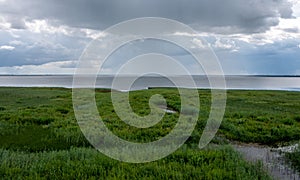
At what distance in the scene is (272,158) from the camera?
1395 centimetres

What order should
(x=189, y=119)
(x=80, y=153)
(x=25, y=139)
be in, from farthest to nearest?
1. (x=189, y=119)
2. (x=25, y=139)
3. (x=80, y=153)

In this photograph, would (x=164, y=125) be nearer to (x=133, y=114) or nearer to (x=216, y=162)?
(x=133, y=114)

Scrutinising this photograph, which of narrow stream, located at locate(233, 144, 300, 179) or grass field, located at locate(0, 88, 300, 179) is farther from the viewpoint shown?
narrow stream, located at locate(233, 144, 300, 179)

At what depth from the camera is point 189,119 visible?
22.3 meters

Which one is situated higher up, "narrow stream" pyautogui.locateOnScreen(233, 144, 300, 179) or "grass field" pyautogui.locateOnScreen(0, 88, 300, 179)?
"grass field" pyautogui.locateOnScreen(0, 88, 300, 179)

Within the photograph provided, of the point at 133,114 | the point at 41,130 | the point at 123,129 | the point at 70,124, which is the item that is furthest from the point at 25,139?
the point at 133,114

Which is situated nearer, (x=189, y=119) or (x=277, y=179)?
(x=277, y=179)

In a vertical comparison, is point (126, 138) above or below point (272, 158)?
above

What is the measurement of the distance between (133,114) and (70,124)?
6138mm

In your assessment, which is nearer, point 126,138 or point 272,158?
point 272,158

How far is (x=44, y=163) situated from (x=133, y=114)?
1450 centimetres

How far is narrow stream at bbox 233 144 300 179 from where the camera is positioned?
38.4ft

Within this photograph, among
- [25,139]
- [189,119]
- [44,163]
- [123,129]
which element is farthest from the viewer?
[189,119]

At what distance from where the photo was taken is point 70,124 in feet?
68.1
